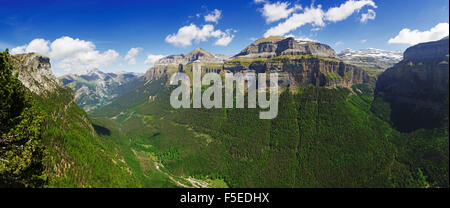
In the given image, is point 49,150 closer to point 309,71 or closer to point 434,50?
point 434,50

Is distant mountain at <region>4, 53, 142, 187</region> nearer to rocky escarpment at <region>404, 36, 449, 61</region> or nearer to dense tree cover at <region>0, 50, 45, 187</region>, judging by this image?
dense tree cover at <region>0, 50, 45, 187</region>

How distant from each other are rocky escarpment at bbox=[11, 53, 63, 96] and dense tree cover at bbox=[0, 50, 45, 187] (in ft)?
262

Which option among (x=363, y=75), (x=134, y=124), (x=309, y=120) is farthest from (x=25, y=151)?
(x=363, y=75)

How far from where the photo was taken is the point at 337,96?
364 ft

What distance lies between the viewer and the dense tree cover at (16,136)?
13.4 meters

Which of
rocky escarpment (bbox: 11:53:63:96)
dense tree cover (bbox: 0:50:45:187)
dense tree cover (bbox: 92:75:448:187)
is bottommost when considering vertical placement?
dense tree cover (bbox: 92:75:448:187)

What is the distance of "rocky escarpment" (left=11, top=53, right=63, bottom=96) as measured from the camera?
71.7 meters

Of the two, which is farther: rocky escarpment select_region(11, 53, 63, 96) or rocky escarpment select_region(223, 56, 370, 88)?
rocky escarpment select_region(223, 56, 370, 88)

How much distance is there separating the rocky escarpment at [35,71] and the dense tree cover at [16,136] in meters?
79.9

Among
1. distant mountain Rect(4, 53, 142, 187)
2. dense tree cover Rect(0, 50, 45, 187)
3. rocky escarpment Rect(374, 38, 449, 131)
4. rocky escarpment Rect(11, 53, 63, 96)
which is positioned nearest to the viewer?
dense tree cover Rect(0, 50, 45, 187)

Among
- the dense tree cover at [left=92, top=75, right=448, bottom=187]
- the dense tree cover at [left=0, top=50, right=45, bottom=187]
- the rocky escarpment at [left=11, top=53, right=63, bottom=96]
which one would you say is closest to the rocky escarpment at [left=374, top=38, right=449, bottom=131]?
the dense tree cover at [left=92, top=75, right=448, bottom=187]

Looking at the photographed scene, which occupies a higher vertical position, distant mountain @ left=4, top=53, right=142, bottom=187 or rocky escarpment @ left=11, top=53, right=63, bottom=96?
rocky escarpment @ left=11, top=53, right=63, bottom=96

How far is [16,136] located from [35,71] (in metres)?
105
